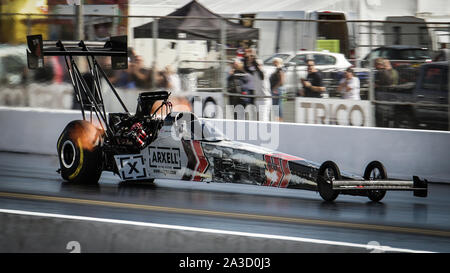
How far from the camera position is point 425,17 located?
16.6m

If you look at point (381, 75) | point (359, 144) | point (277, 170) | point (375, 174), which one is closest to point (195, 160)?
point (277, 170)

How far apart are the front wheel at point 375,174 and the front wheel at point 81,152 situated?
Result: 11.6 feet

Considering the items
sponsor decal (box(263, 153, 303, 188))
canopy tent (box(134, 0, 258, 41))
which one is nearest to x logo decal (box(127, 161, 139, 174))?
sponsor decal (box(263, 153, 303, 188))

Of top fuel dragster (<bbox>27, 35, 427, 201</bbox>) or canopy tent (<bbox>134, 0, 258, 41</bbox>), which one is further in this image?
canopy tent (<bbox>134, 0, 258, 41</bbox>)

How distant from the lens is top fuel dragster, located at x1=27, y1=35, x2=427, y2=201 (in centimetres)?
905

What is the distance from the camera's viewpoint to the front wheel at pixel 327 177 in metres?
8.84

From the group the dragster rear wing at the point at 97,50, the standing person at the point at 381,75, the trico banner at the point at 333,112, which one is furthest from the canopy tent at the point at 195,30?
the dragster rear wing at the point at 97,50

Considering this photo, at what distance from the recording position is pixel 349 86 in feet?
40.0

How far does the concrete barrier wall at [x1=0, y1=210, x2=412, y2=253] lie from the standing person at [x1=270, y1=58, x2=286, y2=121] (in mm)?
5447

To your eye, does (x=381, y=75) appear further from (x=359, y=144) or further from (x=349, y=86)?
(x=359, y=144)

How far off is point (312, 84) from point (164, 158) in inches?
138

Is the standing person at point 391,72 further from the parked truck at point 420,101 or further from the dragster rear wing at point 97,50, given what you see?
the dragster rear wing at point 97,50

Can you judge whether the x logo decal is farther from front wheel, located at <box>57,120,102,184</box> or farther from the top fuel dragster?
front wheel, located at <box>57,120,102,184</box>
